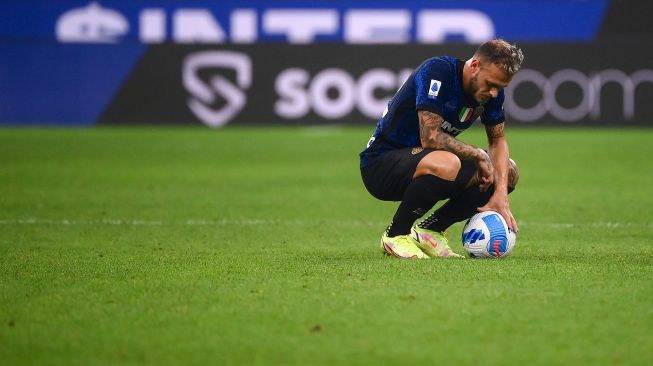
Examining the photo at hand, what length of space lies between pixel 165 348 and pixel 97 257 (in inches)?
116

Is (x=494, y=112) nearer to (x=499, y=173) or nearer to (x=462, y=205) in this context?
(x=499, y=173)

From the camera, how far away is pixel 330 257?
7695 mm

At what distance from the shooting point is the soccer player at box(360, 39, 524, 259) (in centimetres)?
723

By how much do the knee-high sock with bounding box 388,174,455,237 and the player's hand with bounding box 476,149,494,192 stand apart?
17 centimetres

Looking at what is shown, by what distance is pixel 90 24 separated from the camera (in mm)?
29344

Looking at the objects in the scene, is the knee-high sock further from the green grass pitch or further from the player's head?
the player's head

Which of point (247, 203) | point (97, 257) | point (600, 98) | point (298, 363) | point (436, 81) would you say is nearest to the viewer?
point (298, 363)

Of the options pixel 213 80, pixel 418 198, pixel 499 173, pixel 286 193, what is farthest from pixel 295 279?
pixel 213 80

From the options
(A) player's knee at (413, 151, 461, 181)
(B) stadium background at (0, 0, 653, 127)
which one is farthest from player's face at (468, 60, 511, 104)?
(B) stadium background at (0, 0, 653, 127)

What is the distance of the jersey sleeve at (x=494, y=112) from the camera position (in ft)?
25.0

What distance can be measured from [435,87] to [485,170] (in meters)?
0.58

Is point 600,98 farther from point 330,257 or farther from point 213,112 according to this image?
point 330,257

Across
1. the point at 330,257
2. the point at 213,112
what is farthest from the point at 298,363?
the point at 213,112

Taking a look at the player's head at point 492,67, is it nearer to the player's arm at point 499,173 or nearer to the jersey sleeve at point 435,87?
the jersey sleeve at point 435,87
